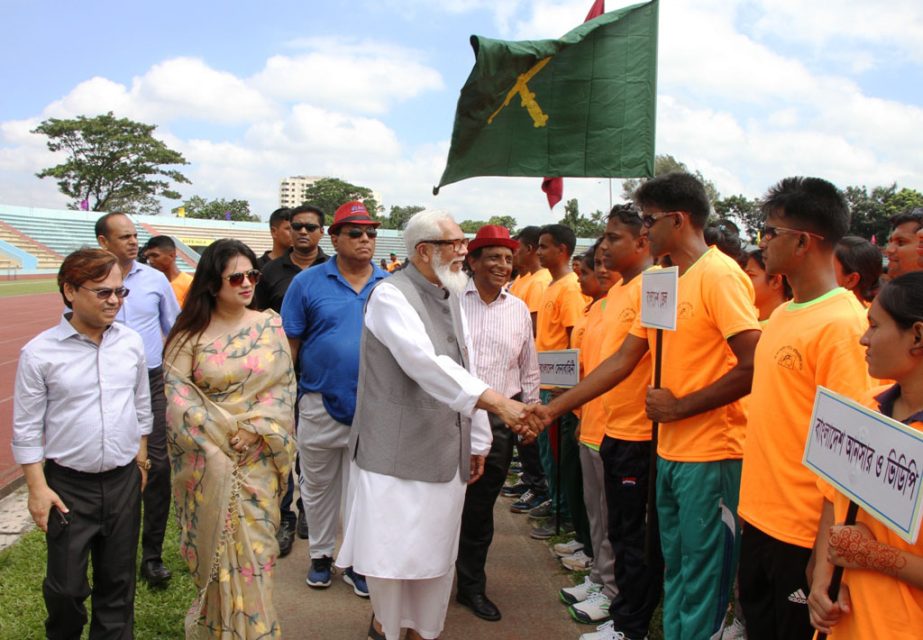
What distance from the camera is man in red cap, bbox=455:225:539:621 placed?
3.99 m

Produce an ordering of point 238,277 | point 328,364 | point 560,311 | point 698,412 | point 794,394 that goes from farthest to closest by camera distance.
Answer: point 560,311 → point 328,364 → point 238,277 → point 698,412 → point 794,394

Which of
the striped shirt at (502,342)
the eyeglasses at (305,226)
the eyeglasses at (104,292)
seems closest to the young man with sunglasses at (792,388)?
the striped shirt at (502,342)

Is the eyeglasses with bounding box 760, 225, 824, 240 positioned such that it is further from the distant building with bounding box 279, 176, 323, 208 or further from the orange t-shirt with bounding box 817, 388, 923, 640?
the distant building with bounding box 279, 176, 323, 208

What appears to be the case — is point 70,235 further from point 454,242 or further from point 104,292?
point 454,242

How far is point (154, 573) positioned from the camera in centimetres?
420

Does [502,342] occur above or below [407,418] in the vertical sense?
above

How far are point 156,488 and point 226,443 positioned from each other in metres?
1.64

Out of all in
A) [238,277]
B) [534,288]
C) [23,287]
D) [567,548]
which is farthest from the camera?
[23,287]

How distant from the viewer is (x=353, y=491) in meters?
3.22

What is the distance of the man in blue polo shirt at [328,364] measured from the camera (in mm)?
4215

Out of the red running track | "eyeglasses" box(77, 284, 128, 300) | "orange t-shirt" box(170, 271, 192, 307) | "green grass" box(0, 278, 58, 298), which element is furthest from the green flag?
"green grass" box(0, 278, 58, 298)

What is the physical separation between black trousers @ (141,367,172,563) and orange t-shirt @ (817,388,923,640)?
3.66m

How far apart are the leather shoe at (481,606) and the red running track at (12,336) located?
13.7 feet

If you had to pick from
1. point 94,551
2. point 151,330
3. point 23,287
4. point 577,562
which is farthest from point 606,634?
point 23,287
